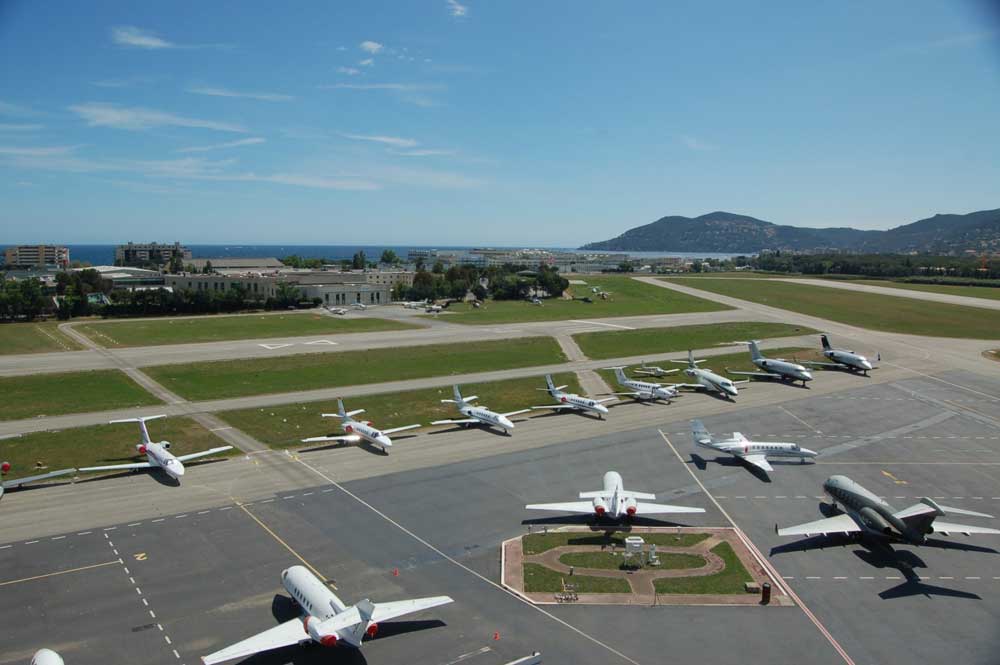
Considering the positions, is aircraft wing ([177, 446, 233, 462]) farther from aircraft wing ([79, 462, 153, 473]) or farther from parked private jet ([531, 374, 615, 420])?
parked private jet ([531, 374, 615, 420])

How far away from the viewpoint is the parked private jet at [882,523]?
3809 centimetres

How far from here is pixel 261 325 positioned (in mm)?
142375

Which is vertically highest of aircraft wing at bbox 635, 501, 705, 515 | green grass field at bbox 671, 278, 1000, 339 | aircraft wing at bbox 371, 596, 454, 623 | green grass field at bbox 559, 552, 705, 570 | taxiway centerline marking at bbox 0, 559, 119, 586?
green grass field at bbox 671, 278, 1000, 339

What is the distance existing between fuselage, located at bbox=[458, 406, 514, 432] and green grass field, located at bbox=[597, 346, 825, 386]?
71.2ft

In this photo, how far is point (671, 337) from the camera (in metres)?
130

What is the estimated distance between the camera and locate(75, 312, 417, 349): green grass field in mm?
121062

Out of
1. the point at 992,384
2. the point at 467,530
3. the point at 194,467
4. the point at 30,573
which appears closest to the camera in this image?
the point at 30,573

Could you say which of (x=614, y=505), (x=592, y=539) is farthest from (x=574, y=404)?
(x=592, y=539)

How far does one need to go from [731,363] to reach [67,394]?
96.5 metres

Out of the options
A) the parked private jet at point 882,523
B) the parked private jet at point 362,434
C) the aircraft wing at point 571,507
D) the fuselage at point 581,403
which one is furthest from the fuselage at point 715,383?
the aircraft wing at point 571,507

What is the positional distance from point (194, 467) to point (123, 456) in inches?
313

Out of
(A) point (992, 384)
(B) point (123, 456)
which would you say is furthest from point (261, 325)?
(A) point (992, 384)

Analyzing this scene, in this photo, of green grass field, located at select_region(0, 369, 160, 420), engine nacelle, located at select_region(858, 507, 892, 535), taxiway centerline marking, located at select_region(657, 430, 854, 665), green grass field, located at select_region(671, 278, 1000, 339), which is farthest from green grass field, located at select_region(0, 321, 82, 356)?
green grass field, located at select_region(671, 278, 1000, 339)

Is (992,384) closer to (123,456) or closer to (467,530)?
(467,530)
